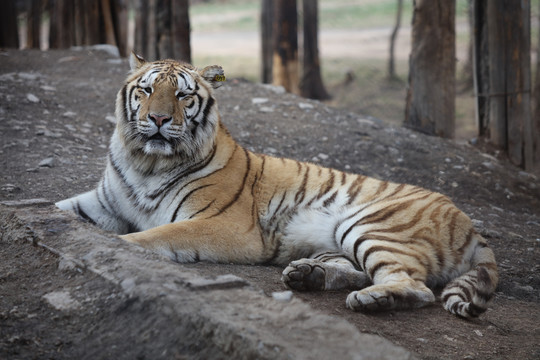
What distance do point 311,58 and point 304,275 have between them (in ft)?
31.3

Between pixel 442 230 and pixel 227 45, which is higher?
pixel 227 45

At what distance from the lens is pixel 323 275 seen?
10.6ft

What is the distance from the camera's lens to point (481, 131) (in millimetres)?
7105

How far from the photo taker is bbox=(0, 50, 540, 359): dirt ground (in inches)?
97.4

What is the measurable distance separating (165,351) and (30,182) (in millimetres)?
2697

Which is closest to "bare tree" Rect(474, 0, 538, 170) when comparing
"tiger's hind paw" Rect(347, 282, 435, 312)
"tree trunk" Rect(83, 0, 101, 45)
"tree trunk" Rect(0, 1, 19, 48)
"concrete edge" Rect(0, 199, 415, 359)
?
"tiger's hind paw" Rect(347, 282, 435, 312)

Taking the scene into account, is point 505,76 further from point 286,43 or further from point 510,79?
point 286,43

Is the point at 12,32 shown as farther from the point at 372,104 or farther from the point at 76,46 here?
the point at 372,104

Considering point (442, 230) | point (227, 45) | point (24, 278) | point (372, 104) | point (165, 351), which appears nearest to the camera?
point (165, 351)

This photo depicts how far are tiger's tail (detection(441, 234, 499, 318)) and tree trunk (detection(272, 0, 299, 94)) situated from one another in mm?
6693

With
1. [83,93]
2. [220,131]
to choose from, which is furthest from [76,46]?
[220,131]

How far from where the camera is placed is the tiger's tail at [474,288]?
296cm

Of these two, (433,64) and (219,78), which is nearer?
(219,78)

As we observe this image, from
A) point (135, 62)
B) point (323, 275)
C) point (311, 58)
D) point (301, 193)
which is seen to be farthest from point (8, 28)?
point (323, 275)
